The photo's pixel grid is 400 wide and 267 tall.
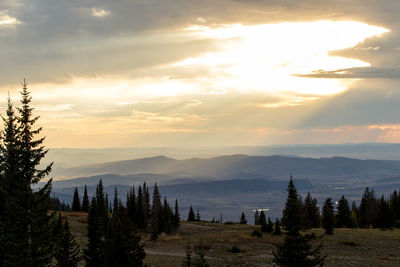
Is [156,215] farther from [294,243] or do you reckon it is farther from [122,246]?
[294,243]

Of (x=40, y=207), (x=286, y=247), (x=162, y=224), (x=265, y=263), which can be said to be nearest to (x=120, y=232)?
(x=40, y=207)

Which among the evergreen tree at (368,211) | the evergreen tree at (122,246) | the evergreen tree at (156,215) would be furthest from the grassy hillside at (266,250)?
the evergreen tree at (368,211)

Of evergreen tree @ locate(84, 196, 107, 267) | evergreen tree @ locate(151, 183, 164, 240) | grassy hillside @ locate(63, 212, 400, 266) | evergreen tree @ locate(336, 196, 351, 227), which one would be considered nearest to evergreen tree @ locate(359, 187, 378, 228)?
evergreen tree @ locate(336, 196, 351, 227)

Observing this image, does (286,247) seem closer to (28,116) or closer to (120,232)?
(120,232)

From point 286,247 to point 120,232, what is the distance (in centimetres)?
1153

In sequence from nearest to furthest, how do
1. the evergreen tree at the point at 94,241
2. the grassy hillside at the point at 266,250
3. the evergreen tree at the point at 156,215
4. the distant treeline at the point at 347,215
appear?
the evergreen tree at the point at 94,241 < the grassy hillside at the point at 266,250 < the distant treeline at the point at 347,215 < the evergreen tree at the point at 156,215

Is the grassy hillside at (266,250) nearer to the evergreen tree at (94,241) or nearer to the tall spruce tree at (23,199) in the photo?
the evergreen tree at (94,241)

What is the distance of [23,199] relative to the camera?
958 inches

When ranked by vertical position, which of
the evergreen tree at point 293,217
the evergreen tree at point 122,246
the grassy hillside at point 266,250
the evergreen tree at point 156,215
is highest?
the evergreen tree at point 293,217

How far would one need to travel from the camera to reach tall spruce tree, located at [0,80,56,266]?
23.8 m

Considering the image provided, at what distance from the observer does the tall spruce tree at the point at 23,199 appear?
78.2 ft

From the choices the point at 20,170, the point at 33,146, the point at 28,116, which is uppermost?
the point at 28,116

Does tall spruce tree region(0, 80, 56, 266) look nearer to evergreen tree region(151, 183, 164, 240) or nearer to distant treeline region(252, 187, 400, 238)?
distant treeline region(252, 187, 400, 238)

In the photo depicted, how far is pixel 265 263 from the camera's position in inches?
1805
